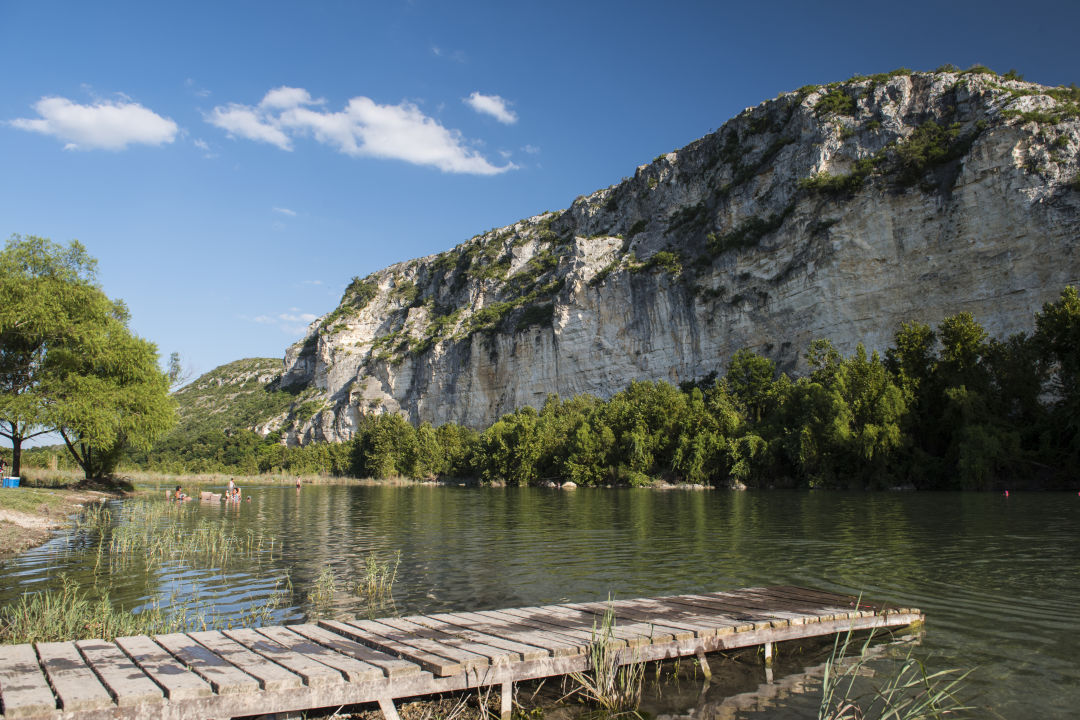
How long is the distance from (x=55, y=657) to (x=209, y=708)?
166 cm

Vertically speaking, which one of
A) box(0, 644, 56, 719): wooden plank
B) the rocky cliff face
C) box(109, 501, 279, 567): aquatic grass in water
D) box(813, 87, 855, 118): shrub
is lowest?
box(109, 501, 279, 567): aquatic grass in water

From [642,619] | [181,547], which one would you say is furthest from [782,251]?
[642,619]

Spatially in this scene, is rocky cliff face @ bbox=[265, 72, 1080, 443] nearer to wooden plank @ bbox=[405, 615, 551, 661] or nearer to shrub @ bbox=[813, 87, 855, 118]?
shrub @ bbox=[813, 87, 855, 118]

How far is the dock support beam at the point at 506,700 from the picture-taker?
5.49 meters

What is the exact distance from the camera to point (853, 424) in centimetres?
4391

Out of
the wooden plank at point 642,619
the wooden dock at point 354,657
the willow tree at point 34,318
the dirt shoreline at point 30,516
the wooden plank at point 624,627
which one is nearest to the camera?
the wooden dock at point 354,657

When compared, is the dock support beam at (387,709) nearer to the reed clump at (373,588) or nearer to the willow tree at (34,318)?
the reed clump at (373,588)

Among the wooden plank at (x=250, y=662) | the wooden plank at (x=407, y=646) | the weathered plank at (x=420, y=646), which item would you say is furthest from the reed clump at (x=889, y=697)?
the wooden plank at (x=250, y=662)

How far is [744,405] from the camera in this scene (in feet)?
196

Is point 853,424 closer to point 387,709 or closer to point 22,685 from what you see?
point 387,709

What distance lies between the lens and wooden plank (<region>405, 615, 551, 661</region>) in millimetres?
5664

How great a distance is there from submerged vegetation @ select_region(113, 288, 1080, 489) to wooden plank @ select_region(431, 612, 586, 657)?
3905 cm

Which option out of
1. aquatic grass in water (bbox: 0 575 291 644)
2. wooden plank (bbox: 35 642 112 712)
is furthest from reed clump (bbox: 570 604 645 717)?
aquatic grass in water (bbox: 0 575 291 644)

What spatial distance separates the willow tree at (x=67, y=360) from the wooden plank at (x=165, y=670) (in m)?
27.5
